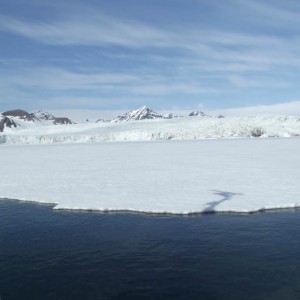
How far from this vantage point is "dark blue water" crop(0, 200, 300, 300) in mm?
8438

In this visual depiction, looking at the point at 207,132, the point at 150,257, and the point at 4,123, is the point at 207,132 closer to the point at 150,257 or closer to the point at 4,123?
the point at 150,257

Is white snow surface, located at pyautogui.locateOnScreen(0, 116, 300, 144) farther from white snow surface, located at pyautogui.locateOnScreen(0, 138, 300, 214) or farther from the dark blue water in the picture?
the dark blue water

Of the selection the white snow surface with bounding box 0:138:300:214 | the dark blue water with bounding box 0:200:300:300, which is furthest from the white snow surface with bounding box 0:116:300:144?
the dark blue water with bounding box 0:200:300:300

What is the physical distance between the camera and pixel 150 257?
1036cm

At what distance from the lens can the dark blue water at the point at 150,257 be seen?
27.7ft

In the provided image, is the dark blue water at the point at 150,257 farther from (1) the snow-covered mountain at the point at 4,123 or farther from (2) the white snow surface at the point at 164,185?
(1) the snow-covered mountain at the point at 4,123

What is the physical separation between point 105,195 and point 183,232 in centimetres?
628

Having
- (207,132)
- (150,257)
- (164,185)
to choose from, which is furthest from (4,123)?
(150,257)

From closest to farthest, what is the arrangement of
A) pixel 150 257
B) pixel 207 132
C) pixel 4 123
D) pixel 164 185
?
pixel 150 257
pixel 164 185
pixel 207 132
pixel 4 123

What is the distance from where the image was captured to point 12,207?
16.9 m

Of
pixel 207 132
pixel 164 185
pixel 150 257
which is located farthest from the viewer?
pixel 207 132

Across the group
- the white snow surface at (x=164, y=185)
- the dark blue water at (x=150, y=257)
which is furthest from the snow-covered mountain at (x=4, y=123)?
the dark blue water at (x=150, y=257)

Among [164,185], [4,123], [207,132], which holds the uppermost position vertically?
[4,123]

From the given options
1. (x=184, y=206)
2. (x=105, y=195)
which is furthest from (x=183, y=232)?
(x=105, y=195)
